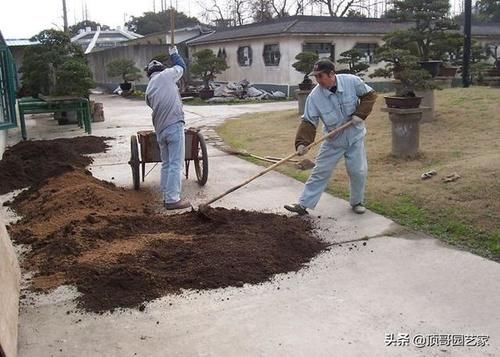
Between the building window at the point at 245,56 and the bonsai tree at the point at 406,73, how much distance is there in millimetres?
17007

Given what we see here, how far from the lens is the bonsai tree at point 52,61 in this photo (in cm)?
1298

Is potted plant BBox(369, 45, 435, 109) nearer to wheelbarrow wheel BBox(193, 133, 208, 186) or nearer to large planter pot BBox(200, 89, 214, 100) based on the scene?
wheelbarrow wheel BBox(193, 133, 208, 186)

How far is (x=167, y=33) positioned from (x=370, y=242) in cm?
2880

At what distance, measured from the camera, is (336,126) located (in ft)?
17.4

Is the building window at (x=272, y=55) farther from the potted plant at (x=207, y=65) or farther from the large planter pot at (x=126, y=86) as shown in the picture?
the large planter pot at (x=126, y=86)

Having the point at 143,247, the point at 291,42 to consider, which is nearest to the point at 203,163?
the point at 143,247

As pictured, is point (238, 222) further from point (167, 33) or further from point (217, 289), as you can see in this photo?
point (167, 33)

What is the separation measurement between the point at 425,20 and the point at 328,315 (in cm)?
978

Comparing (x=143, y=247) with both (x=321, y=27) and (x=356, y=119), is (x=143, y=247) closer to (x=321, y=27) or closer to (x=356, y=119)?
(x=356, y=119)

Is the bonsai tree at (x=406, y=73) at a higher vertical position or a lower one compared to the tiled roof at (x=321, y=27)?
lower

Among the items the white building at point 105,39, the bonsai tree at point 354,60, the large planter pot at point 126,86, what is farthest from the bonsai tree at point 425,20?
the white building at point 105,39

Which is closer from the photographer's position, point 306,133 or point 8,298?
point 8,298

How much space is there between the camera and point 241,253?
4203 millimetres

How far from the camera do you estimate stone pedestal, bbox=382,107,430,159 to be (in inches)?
298
